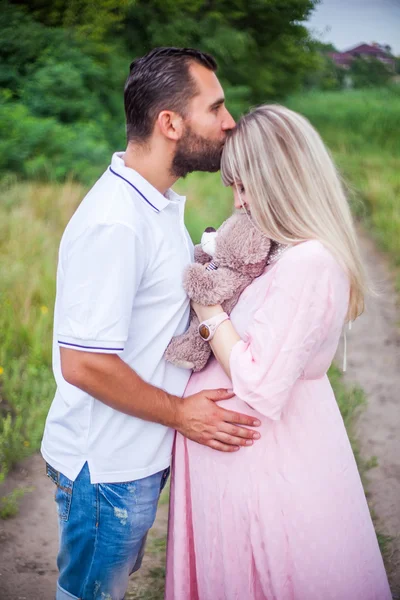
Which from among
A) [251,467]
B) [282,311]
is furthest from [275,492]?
[282,311]

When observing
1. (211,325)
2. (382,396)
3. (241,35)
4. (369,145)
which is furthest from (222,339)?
(241,35)

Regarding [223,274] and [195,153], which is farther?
[195,153]

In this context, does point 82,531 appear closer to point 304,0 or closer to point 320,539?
point 320,539

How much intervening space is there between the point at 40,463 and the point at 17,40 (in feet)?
26.1

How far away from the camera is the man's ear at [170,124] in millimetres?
2127

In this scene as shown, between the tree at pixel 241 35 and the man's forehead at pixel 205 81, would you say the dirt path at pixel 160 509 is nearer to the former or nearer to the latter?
the man's forehead at pixel 205 81

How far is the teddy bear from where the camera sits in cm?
199

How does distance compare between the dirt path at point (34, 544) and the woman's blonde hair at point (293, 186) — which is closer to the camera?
the woman's blonde hair at point (293, 186)

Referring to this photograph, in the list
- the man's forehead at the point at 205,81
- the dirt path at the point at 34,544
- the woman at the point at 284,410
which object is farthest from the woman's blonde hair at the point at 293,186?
the dirt path at the point at 34,544

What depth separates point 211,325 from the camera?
2.02m

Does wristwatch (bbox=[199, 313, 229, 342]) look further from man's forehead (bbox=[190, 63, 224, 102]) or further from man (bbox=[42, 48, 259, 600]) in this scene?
man's forehead (bbox=[190, 63, 224, 102])

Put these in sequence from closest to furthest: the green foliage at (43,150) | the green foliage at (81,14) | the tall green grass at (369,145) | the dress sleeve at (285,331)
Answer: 1. the dress sleeve at (285,331)
2. the green foliage at (43,150)
3. the tall green grass at (369,145)
4. the green foliage at (81,14)

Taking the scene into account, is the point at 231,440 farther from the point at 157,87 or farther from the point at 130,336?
the point at 157,87

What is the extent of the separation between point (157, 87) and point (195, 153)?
0.24 meters
